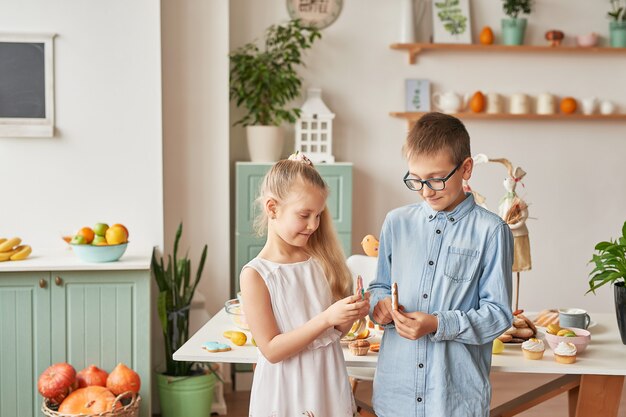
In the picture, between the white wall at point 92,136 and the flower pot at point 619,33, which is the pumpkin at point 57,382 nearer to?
the white wall at point 92,136

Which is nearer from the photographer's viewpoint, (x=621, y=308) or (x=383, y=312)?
(x=383, y=312)

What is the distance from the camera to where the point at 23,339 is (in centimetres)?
349

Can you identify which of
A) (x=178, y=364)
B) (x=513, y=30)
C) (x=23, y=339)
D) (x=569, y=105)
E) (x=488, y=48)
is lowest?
(x=178, y=364)

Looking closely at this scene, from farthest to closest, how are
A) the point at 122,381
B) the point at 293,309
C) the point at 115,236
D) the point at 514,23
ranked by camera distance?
the point at 514,23 → the point at 115,236 → the point at 122,381 → the point at 293,309

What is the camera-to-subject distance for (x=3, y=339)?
11.4ft

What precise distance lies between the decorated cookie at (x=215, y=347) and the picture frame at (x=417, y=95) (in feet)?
8.32

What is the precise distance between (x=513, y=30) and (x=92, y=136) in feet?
7.95

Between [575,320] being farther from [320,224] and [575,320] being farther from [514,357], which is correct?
[320,224]

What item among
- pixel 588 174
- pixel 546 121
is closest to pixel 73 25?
pixel 546 121

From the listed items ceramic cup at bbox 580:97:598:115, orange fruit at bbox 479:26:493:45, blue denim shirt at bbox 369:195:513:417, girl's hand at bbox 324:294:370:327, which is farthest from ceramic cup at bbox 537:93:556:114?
girl's hand at bbox 324:294:370:327

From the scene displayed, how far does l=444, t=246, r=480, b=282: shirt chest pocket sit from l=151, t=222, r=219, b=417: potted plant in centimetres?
197

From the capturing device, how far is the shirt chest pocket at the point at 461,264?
78.2 inches

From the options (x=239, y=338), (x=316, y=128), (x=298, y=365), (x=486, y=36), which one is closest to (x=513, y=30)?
(x=486, y=36)

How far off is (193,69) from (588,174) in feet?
8.09
